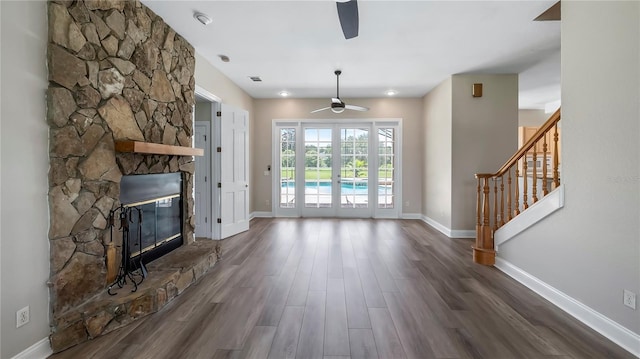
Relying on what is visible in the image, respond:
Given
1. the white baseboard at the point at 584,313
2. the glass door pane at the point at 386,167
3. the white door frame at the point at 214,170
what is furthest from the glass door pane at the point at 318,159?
the white baseboard at the point at 584,313

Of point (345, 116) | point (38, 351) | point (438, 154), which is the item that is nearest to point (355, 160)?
point (345, 116)

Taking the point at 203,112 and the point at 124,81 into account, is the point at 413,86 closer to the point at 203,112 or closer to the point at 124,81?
the point at 203,112

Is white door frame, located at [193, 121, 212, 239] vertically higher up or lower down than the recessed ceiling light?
lower down

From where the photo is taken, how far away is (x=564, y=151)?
2.54 m

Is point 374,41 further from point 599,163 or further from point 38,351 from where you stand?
point 38,351

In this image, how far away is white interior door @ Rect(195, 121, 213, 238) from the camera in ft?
15.5

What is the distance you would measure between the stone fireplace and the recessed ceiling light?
0.43 metres

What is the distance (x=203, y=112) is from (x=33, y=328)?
11.8ft

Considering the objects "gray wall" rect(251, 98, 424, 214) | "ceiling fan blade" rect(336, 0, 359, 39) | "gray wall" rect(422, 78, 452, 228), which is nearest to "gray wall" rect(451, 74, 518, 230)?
"gray wall" rect(422, 78, 452, 228)

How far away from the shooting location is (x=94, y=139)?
7.36 ft

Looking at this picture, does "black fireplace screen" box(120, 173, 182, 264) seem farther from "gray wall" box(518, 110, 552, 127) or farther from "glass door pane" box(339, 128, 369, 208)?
"gray wall" box(518, 110, 552, 127)

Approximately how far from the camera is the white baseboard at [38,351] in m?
1.73

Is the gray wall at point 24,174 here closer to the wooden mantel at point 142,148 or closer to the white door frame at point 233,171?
the wooden mantel at point 142,148

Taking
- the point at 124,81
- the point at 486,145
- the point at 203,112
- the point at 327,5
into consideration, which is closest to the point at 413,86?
the point at 486,145
